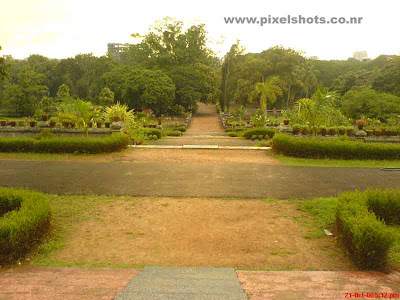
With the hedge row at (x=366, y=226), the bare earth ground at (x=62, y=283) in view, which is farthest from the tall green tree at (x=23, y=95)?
the hedge row at (x=366, y=226)

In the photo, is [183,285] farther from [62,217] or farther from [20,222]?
[62,217]

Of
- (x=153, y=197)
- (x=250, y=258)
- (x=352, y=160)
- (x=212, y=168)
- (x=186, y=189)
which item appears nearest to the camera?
(x=250, y=258)

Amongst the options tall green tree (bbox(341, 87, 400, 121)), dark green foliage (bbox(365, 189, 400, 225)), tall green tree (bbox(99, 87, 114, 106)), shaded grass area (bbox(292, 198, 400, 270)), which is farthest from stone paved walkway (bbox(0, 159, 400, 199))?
tall green tree (bbox(99, 87, 114, 106))

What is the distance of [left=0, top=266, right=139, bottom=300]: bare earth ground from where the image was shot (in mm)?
3455

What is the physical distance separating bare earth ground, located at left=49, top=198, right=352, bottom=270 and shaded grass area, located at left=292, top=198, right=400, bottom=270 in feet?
0.67

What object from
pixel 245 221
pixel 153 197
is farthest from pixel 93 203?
pixel 245 221

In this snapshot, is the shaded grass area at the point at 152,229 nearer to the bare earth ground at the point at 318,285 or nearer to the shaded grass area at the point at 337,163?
the bare earth ground at the point at 318,285

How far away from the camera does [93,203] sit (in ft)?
24.7

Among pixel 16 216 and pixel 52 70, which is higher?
pixel 52 70

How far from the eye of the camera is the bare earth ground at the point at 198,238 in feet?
16.7

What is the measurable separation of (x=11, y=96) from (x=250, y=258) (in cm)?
4440

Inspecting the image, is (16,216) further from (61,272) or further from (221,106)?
(221,106)

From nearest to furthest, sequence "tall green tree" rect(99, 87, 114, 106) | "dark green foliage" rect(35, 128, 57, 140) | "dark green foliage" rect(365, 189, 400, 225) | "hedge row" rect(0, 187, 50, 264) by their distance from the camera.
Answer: "hedge row" rect(0, 187, 50, 264)
"dark green foliage" rect(365, 189, 400, 225)
"dark green foliage" rect(35, 128, 57, 140)
"tall green tree" rect(99, 87, 114, 106)

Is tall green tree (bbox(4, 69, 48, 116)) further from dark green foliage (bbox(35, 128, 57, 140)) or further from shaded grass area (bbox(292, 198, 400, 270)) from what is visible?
shaded grass area (bbox(292, 198, 400, 270))
